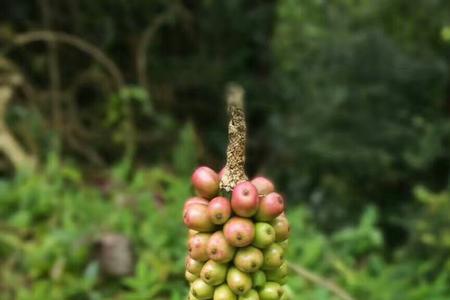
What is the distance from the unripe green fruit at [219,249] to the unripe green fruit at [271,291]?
0.12 meters

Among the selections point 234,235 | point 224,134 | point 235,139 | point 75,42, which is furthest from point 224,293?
point 224,134

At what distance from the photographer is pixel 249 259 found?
1494 millimetres

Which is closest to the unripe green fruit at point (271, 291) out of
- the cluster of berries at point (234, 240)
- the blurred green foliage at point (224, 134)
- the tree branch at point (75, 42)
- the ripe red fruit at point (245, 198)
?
the cluster of berries at point (234, 240)

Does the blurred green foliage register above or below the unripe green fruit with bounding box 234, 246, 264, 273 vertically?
above

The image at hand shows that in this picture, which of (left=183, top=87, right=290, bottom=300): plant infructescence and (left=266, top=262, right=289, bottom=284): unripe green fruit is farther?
(left=266, top=262, right=289, bottom=284): unripe green fruit

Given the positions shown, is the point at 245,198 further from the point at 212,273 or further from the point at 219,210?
the point at 212,273

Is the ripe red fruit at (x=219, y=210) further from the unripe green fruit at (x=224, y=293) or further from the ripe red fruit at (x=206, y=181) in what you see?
the unripe green fruit at (x=224, y=293)

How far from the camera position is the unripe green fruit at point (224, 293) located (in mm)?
1519

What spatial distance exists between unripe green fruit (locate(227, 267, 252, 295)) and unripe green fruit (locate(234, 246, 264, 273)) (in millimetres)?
13

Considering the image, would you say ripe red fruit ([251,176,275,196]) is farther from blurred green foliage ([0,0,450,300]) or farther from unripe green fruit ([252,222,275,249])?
blurred green foliage ([0,0,450,300])

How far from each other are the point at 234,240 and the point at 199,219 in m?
0.10

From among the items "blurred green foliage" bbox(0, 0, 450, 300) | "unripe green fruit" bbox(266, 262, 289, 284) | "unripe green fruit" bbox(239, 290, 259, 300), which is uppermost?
"blurred green foliage" bbox(0, 0, 450, 300)

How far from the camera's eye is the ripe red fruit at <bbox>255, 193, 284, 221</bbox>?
4.87 feet

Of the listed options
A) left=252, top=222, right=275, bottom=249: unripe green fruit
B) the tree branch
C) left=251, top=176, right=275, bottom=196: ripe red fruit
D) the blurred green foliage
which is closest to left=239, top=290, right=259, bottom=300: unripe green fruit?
left=252, top=222, right=275, bottom=249: unripe green fruit
